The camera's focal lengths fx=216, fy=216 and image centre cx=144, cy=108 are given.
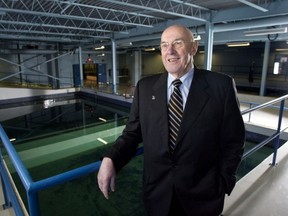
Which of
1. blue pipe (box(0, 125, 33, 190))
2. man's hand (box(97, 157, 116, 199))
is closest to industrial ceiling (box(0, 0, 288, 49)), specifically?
blue pipe (box(0, 125, 33, 190))

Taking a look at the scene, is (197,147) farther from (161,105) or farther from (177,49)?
(177,49)

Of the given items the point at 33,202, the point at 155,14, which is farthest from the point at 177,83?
the point at 155,14

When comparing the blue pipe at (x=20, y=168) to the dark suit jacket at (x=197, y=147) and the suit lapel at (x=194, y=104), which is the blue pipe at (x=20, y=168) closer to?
the dark suit jacket at (x=197, y=147)

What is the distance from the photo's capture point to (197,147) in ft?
3.48

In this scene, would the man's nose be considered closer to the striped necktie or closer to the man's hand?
the striped necktie

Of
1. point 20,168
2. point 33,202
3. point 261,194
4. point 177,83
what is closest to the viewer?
point 33,202

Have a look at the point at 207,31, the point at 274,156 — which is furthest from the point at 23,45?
the point at 274,156

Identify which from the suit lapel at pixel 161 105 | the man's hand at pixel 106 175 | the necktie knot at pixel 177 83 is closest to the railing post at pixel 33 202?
the man's hand at pixel 106 175

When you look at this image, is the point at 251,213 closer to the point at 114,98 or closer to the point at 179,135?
the point at 179,135

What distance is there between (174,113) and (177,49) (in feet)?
1.09

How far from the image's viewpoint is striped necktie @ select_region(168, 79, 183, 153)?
1.11m

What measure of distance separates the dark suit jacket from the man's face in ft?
0.30

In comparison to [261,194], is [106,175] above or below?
above

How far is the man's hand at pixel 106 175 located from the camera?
1100 millimetres
